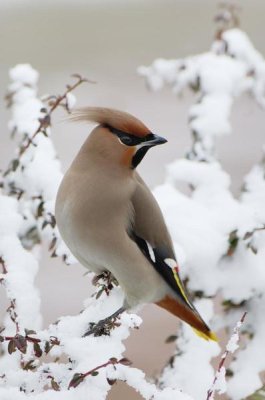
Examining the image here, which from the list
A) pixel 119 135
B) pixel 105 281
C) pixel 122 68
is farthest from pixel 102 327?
pixel 122 68

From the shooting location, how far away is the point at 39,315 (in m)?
2.33

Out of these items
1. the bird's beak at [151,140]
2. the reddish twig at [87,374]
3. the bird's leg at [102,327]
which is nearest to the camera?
the reddish twig at [87,374]

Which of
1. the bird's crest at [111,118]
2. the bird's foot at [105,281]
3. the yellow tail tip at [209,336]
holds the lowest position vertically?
the yellow tail tip at [209,336]

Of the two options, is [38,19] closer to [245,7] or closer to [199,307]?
[245,7]

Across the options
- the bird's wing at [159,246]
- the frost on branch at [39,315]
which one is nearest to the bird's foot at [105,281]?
the frost on branch at [39,315]

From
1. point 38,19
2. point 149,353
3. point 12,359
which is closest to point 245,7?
point 38,19

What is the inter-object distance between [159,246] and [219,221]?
1.11 feet

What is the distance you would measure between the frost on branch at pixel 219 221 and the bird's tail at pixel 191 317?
2.2 inches

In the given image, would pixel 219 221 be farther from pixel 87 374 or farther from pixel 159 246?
pixel 87 374

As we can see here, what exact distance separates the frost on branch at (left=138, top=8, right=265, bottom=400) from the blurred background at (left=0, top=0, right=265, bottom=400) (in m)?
1.16

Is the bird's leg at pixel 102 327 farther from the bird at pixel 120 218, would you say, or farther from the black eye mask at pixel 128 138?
the black eye mask at pixel 128 138

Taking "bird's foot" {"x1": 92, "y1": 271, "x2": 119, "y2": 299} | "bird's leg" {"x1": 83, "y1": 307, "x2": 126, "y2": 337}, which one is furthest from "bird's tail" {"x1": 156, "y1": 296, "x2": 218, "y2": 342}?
"bird's leg" {"x1": 83, "y1": 307, "x2": 126, "y2": 337}

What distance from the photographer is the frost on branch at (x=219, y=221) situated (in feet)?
8.91

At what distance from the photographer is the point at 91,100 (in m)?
8.23
